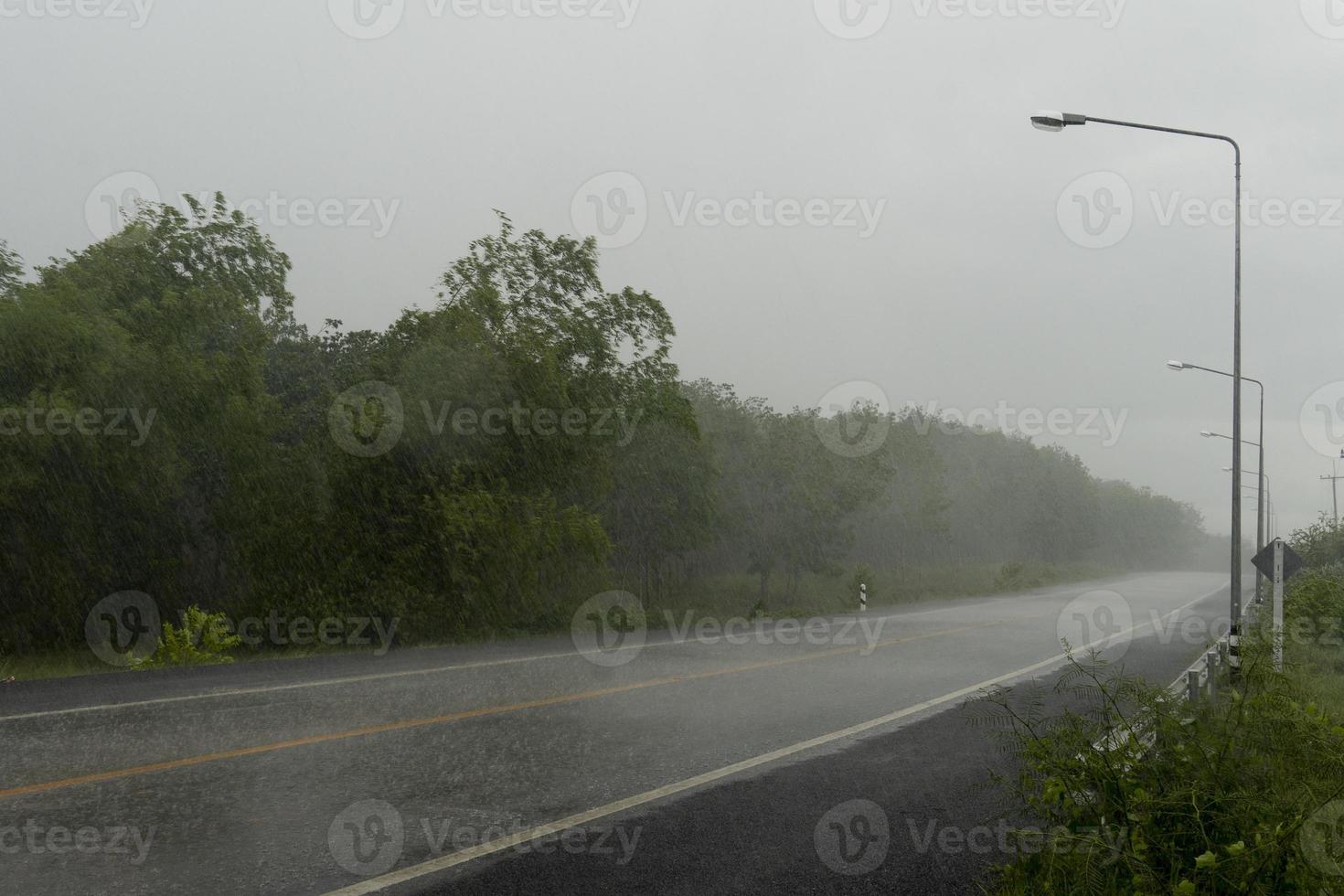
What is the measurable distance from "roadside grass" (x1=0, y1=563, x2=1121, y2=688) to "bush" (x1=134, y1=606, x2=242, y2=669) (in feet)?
1.47

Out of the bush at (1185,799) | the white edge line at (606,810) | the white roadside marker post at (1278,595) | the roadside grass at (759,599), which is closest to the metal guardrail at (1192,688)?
the bush at (1185,799)

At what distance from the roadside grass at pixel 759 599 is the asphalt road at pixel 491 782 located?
3.43 m

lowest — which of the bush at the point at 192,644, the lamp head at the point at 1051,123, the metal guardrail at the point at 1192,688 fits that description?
the bush at the point at 192,644

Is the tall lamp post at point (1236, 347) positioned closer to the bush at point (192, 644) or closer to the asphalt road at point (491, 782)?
the asphalt road at point (491, 782)

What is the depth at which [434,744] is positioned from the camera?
857cm

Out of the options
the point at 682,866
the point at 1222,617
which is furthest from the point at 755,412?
the point at 682,866

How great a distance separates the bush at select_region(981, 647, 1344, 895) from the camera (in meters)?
4.11

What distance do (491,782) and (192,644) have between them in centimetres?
986

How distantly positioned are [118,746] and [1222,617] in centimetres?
3132

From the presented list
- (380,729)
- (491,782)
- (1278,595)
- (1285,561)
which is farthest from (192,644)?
(1285,561)

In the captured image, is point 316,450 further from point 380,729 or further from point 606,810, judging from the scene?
point 606,810

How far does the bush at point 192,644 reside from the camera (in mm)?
15023

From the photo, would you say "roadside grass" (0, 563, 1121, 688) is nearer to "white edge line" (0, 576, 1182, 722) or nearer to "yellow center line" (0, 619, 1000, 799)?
"white edge line" (0, 576, 1182, 722)

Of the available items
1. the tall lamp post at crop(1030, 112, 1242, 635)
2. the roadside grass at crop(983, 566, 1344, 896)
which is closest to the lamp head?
the tall lamp post at crop(1030, 112, 1242, 635)
